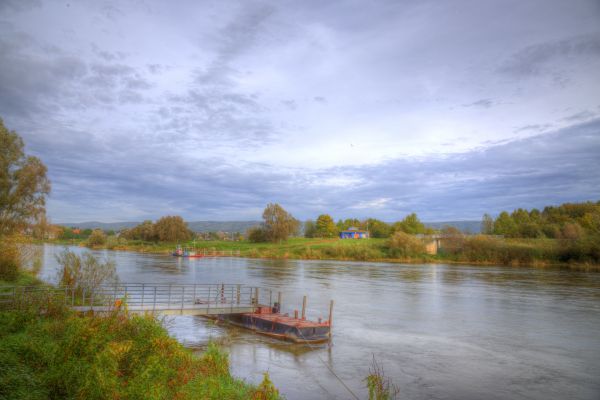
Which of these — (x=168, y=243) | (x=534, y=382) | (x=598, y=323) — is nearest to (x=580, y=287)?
(x=598, y=323)

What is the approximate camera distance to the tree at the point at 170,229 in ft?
490

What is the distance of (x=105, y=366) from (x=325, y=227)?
449 feet

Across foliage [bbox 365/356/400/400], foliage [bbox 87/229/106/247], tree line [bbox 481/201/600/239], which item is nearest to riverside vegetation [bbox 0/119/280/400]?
foliage [bbox 365/356/400/400]

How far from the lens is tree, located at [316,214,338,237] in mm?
143125

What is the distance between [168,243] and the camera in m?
148

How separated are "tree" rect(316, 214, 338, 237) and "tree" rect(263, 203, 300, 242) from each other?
71.1 ft

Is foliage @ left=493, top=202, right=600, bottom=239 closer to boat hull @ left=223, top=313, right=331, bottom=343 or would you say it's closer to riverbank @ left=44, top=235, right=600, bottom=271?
riverbank @ left=44, top=235, right=600, bottom=271

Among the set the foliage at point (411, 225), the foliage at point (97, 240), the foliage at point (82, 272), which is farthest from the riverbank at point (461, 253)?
the foliage at point (82, 272)

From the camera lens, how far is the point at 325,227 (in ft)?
477

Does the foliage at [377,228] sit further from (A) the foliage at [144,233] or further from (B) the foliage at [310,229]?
(A) the foliage at [144,233]

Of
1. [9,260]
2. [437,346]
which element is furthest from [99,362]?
[9,260]

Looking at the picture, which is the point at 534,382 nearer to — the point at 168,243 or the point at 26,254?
the point at 26,254

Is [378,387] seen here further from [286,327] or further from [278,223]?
[278,223]

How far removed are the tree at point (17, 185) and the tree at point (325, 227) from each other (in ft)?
372
